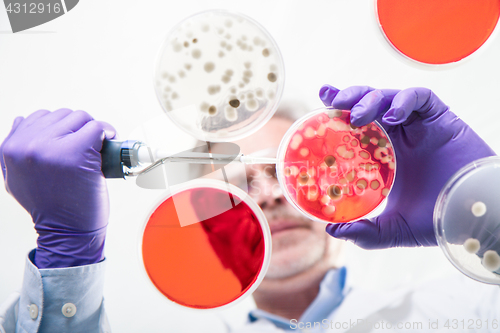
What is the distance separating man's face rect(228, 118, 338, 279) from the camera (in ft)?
4.51

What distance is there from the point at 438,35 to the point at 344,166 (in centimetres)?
77

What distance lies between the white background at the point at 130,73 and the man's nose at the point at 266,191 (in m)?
0.42

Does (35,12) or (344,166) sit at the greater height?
(35,12)

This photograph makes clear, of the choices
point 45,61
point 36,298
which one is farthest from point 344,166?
point 45,61

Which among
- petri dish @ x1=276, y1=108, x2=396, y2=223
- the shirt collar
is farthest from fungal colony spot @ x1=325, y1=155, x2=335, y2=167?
the shirt collar

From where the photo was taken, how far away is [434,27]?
1229mm

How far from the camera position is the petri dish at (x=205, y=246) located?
1.12 meters

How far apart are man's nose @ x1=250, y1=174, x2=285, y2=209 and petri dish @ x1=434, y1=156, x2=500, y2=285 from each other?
66 centimetres

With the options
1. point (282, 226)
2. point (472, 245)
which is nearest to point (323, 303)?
point (282, 226)

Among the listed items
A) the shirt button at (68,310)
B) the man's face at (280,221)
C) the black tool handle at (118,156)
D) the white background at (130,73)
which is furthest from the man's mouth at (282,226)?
the shirt button at (68,310)

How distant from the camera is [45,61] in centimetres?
143

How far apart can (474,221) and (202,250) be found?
0.96 meters

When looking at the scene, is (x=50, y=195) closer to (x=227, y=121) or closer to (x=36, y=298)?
(x=36, y=298)

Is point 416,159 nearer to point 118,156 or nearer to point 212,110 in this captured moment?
point 212,110
